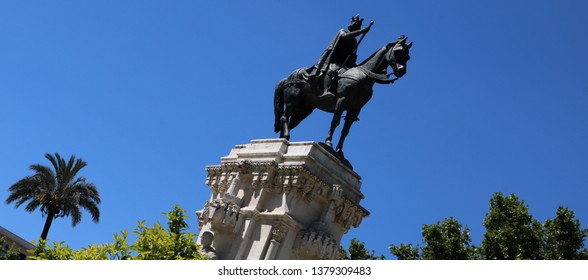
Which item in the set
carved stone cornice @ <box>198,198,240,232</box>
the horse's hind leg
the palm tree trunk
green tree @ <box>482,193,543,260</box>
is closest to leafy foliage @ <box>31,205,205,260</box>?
carved stone cornice @ <box>198,198,240,232</box>

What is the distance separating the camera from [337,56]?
1977 centimetres

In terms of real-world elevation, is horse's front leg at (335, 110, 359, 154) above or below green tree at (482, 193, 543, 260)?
below

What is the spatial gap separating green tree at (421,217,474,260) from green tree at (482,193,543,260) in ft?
4.83

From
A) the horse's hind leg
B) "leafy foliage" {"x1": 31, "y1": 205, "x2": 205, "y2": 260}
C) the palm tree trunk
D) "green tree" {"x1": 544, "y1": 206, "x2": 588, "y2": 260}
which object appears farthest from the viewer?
the palm tree trunk

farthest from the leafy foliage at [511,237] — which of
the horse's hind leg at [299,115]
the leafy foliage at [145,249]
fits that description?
the leafy foliage at [145,249]

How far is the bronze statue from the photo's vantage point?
18.8 meters

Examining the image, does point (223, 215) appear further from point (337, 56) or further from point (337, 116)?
point (337, 56)

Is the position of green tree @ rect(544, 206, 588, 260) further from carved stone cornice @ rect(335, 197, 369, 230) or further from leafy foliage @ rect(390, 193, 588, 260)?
carved stone cornice @ rect(335, 197, 369, 230)

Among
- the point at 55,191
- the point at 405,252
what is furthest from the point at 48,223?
the point at 405,252

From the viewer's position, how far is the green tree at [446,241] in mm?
38812

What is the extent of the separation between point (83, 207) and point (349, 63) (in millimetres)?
31789

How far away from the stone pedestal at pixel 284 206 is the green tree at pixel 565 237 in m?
20.9

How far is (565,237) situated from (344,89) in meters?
21.8
